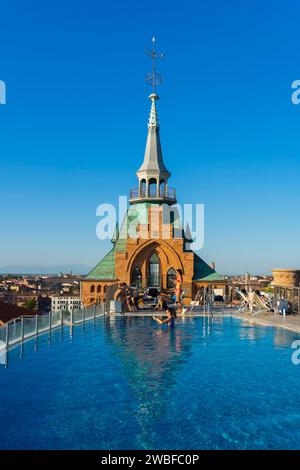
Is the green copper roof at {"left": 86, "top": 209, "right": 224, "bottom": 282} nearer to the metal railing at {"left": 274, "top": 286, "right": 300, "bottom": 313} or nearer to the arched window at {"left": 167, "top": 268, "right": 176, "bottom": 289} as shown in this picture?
the arched window at {"left": 167, "top": 268, "right": 176, "bottom": 289}

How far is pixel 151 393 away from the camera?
13.7 metres

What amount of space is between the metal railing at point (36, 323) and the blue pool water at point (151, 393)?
56cm

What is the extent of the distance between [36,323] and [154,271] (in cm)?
2384

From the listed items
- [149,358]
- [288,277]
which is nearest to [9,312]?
[288,277]

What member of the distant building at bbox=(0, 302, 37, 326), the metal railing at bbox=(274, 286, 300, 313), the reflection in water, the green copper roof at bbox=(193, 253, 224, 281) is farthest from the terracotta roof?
the metal railing at bbox=(274, 286, 300, 313)

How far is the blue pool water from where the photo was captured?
10427 millimetres

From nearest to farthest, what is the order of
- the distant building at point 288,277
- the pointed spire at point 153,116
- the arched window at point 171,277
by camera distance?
the distant building at point 288,277
the arched window at point 171,277
the pointed spire at point 153,116

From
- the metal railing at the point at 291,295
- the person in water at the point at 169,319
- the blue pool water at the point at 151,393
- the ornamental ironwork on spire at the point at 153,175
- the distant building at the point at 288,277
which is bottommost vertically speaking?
the blue pool water at the point at 151,393

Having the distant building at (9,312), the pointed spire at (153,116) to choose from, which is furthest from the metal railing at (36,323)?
the pointed spire at (153,116)

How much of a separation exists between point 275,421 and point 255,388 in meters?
2.94

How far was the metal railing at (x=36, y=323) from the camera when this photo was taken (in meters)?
17.1

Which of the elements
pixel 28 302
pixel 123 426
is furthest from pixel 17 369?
pixel 28 302

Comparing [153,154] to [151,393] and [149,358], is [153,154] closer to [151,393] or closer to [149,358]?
[149,358]

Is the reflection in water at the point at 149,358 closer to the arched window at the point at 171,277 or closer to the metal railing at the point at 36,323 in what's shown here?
the metal railing at the point at 36,323
